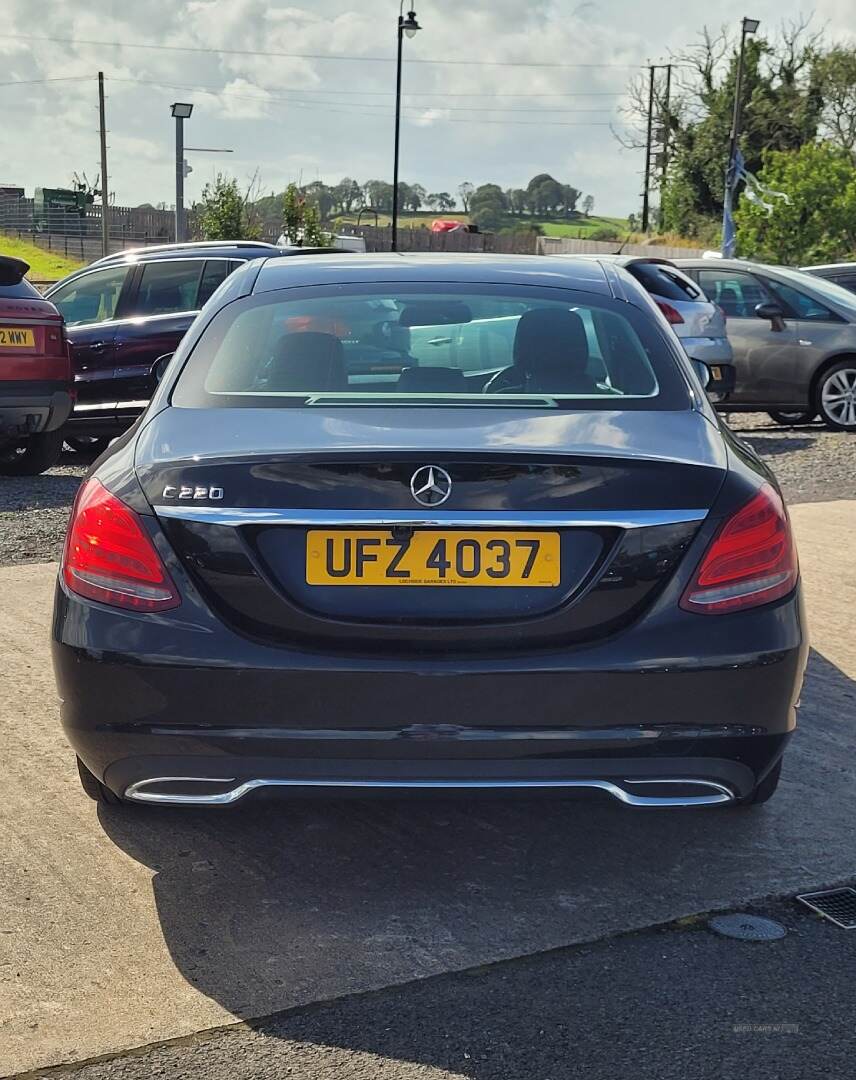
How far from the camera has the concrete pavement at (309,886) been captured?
299 cm

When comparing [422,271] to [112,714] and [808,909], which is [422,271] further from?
[808,909]

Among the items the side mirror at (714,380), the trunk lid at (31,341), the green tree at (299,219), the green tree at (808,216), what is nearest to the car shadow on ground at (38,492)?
the trunk lid at (31,341)

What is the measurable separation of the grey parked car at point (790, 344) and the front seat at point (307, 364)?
1010 cm

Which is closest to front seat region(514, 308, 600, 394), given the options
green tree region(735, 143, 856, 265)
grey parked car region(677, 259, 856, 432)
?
grey parked car region(677, 259, 856, 432)

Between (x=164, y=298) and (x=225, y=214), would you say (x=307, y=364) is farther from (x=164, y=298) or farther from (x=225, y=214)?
(x=225, y=214)

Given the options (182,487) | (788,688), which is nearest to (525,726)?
(788,688)

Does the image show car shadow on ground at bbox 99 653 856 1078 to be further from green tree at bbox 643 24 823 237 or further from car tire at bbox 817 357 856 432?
green tree at bbox 643 24 823 237

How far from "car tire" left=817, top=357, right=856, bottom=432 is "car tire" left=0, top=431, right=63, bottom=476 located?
687cm

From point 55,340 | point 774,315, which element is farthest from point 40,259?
point 55,340

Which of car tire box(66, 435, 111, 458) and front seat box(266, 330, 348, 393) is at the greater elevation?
front seat box(266, 330, 348, 393)

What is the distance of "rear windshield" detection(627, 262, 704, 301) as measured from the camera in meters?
12.5

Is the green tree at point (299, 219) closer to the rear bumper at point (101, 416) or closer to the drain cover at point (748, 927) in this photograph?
the rear bumper at point (101, 416)

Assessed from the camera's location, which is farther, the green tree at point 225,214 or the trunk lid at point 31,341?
the green tree at point 225,214

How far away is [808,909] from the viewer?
3.42 m
